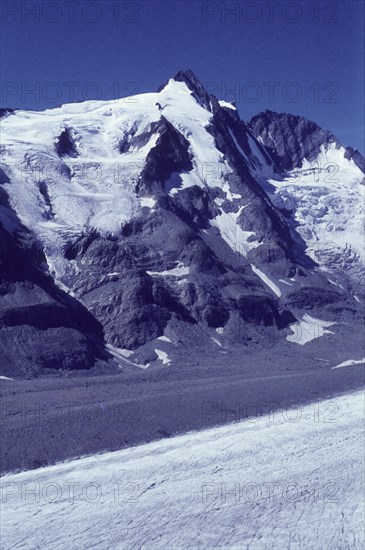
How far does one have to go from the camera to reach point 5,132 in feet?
266

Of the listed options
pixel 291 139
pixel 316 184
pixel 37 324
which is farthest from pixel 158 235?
pixel 291 139

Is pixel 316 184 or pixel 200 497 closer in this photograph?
pixel 200 497

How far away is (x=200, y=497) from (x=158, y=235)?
46.3 m

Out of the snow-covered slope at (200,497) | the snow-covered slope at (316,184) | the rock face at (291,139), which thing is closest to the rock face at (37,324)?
the snow-covered slope at (200,497)

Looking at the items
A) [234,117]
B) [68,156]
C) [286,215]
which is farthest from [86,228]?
[234,117]

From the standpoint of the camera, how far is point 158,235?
66.9 m

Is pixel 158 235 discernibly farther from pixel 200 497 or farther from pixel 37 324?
pixel 200 497

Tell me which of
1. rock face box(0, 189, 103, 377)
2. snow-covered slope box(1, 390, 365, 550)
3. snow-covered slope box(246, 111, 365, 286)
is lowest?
snow-covered slope box(1, 390, 365, 550)

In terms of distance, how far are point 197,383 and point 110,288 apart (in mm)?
18276

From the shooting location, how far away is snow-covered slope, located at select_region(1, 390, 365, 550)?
19422 mm

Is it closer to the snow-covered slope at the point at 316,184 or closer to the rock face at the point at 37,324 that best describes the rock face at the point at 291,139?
the snow-covered slope at the point at 316,184

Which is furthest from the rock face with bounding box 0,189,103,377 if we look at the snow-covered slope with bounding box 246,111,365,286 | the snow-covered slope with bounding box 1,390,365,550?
the snow-covered slope with bounding box 246,111,365,286

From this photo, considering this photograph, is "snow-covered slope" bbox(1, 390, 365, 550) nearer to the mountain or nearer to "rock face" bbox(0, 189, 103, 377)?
"rock face" bbox(0, 189, 103, 377)

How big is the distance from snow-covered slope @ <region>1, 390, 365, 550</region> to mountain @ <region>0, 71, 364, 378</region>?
58.1ft
